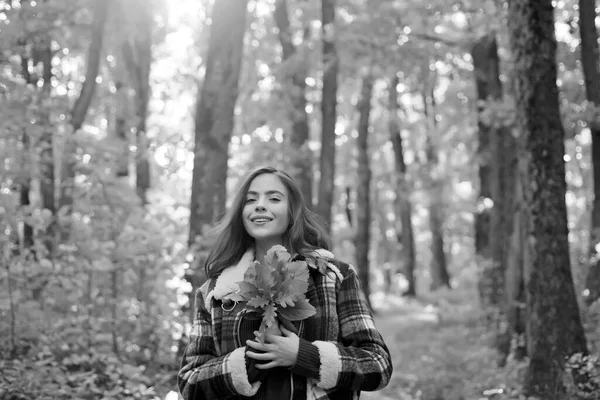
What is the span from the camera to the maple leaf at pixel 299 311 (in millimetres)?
3029

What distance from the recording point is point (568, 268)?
22.7 ft

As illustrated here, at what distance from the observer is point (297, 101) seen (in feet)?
48.8

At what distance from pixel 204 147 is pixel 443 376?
5.12m

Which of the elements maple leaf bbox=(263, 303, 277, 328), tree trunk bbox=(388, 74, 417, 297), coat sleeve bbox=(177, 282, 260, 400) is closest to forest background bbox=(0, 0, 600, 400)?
coat sleeve bbox=(177, 282, 260, 400)

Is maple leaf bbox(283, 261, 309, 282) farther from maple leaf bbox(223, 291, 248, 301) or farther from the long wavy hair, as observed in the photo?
the long wavy hair

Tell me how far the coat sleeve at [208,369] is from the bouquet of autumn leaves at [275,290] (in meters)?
0.20

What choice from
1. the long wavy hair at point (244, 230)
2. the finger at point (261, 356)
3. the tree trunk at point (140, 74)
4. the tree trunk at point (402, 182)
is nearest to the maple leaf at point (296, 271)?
the finger at point (261, 356)

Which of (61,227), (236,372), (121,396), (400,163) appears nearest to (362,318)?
(236,372)

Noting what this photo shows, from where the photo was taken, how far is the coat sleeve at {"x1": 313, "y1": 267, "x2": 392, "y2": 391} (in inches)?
121

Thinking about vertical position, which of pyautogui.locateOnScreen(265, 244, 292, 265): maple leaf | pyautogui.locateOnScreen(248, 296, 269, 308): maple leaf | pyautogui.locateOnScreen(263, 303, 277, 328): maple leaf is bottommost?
pyautogui.locateOnScreen(263, 303, 277, 328): maple leaf

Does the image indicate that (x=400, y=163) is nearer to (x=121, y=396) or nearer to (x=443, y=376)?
(x=443, y=376)

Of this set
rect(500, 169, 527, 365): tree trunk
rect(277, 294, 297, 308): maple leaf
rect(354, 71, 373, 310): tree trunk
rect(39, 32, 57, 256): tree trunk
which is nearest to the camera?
rect(277, 294, 297, 308): maple leaf

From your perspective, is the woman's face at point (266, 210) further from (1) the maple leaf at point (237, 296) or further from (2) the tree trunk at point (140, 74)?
(2) the tree trunk at point (140, 74)

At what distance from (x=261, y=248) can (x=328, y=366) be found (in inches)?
29.7
